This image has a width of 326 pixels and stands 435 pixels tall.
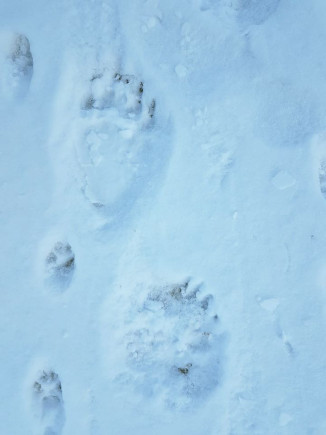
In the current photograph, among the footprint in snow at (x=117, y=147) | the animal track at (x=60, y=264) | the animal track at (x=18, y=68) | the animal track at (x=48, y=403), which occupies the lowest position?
the animal track at (x=48, y=403)

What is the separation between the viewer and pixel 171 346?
1.19 m

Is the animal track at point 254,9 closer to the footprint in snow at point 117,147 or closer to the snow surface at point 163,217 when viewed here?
the snow surface at point 163,217

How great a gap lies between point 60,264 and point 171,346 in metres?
0.40

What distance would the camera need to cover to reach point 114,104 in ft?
3.96

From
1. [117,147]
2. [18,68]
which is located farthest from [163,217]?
[18,68]

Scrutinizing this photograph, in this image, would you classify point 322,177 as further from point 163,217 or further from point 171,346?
point 171,346

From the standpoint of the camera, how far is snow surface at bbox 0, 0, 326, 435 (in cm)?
114

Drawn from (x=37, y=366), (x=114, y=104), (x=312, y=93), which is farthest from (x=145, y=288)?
(x=312, y=93)

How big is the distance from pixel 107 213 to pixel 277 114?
547 mm

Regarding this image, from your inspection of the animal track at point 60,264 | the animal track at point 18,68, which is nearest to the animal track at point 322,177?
the animal track at point 60,264

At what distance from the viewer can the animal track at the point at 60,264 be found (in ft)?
3.93

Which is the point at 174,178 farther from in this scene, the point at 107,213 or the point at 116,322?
the point at 116,322

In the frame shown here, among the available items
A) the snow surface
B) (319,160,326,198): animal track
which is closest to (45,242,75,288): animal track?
the snow surface

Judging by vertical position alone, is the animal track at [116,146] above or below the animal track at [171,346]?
above
